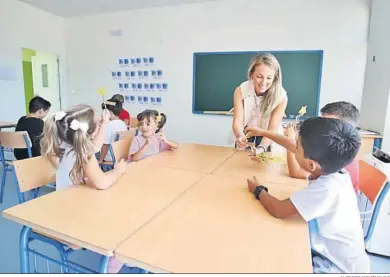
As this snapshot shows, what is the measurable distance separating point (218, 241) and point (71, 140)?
0.94m

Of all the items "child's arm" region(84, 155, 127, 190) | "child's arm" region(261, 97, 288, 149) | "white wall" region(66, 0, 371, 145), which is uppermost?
"white wall" region(66, 0, 371, 145)

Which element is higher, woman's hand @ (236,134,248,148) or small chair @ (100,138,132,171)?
woman's hand @ (236,134,248,148)

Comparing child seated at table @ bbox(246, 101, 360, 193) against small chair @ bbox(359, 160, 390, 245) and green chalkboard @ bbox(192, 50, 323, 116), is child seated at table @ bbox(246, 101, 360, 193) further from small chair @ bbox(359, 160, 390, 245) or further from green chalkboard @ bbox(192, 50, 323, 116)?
green chalkboard @ bbox(192, 50, 323, 116)

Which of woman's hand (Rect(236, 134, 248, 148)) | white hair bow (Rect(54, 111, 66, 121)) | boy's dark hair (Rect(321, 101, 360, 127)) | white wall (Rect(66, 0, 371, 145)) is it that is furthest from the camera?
white wall (Rect(66, 0, 371, 145))

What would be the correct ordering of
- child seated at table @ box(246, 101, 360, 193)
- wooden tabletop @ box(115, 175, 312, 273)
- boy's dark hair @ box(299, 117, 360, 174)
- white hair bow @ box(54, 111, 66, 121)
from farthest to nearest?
child seated at table @ box(246, 101, 360, 193) → white hair bow @ box(54, 111, 66, 121) → boy's dark hair @ box(299, 117, 360, 174) → wooden tabletop @ box(115, 175, 312, 273)

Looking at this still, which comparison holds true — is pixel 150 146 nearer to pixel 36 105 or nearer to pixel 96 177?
pixel 96 177

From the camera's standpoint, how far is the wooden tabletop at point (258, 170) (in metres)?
1.45

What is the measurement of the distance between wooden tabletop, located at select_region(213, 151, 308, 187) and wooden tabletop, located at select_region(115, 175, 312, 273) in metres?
0.36

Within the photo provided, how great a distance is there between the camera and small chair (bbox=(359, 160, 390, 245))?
4.30 ft

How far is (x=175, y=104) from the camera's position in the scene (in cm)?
488

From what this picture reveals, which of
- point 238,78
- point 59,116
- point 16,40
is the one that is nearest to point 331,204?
point 59,116

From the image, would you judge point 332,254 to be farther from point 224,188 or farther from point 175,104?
point 175,104

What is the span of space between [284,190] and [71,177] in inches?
41.0

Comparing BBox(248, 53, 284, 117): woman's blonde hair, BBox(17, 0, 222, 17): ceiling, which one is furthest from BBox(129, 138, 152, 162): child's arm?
BBox(17, 0, 222, 17): ceiling
